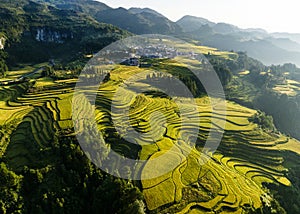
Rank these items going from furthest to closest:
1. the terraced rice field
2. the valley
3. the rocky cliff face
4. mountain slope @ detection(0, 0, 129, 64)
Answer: the rocky cliff face, mountain slope @ detection(0, 0, 129, 64), the terraced rice field, the valley

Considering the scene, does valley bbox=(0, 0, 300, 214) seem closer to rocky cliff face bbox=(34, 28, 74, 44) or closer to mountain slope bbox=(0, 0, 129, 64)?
mountain slope bbox=(0, 0, 129, 64)

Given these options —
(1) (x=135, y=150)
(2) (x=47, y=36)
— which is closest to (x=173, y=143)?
(1) (x=135, y=150)

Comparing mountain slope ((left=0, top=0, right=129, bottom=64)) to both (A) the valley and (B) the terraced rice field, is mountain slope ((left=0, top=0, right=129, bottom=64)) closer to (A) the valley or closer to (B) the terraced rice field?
(A) the valley

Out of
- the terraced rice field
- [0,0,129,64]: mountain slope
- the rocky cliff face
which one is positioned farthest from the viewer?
the rocky cliff face

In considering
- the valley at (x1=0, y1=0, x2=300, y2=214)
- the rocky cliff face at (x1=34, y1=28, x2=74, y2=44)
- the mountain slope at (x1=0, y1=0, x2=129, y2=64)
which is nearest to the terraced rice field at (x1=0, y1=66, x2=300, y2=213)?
the valley at (x1=0, y1=0, x2=300, y2=214)

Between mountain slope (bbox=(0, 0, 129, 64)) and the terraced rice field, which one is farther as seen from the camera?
mountain slope (bbox=(0, 0, 129, 64))

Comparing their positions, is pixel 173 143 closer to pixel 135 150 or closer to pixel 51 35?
pixel 135 150

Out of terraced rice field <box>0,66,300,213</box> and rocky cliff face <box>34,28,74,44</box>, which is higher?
rocky cliff face <box>34,28,74,44</box>
